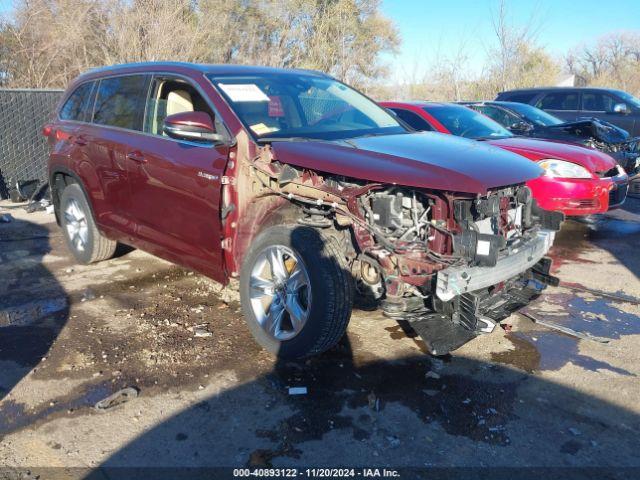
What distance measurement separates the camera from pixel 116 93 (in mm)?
4898

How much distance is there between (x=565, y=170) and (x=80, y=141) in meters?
5.16

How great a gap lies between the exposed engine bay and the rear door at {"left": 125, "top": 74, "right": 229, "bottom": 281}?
535 mm

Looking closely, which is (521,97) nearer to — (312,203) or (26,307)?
(312,203)

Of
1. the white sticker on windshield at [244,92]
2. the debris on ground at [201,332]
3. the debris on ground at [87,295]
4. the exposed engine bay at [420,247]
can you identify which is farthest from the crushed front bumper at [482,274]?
the debris on ground at [87,295]

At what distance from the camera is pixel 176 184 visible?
4.07 metres

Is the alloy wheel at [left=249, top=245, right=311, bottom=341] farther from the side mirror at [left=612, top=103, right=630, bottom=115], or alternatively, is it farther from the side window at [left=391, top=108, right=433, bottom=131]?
the side mirror at [left=612, top=103, right=630, bottom=115]

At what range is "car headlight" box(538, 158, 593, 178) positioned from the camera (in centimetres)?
620

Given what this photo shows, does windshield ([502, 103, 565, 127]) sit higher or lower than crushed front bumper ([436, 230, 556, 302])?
higher

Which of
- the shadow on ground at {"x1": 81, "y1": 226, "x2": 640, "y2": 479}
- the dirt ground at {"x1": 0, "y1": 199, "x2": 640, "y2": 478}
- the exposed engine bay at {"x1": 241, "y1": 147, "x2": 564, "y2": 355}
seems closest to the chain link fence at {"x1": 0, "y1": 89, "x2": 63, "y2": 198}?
the dirt ground at {"x1": 0, "y1": 199, "x2": 640, "y2": 478}

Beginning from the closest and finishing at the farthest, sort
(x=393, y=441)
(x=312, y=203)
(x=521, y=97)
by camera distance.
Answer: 1. (x=393, y=441)
2. (x=312, y=203)
3. (x=521, y=97)

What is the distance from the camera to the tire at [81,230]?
5.41 metres

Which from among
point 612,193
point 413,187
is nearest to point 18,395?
point 413,187

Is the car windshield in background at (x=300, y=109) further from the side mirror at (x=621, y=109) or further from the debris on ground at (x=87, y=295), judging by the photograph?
the side mirror at (x=621, y=109)

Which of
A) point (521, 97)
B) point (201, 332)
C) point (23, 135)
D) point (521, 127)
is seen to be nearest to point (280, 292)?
point (201, 332)
